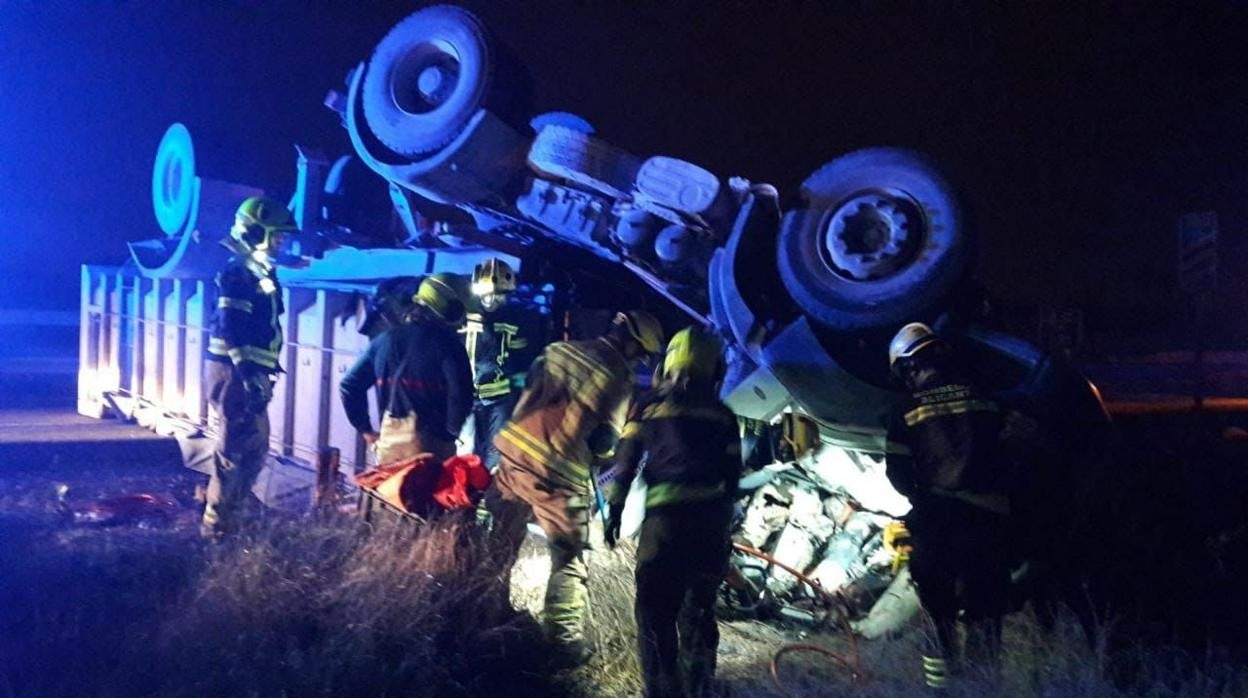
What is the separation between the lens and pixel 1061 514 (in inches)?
157

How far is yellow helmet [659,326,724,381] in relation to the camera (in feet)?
12.3

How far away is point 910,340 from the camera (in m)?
3.84

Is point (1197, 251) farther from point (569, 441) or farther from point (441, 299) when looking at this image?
point (441, 299)

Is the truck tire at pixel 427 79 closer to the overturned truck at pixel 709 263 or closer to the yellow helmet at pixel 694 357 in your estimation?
the overturned truck at pixel 709 263

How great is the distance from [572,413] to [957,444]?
1.62m

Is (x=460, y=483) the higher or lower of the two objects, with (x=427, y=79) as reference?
lower

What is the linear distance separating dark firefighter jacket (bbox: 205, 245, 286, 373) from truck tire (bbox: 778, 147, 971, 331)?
323 centimetres

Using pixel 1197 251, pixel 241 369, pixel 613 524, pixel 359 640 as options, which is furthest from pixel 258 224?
pixel 1197 251

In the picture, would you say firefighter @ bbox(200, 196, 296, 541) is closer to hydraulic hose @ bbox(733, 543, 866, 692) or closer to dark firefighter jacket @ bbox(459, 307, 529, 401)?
dark firefighter jacket @ bbox(459, 307, 529, 401)

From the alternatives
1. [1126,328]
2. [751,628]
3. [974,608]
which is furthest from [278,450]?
[1126,328]

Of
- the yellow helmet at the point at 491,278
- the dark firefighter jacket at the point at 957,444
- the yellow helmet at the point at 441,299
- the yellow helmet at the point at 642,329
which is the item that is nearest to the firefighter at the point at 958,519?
the dark firefighter jacket at the point at 957,444

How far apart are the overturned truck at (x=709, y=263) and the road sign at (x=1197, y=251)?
4.72 meters

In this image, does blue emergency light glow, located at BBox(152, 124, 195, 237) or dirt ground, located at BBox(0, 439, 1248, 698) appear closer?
dirt ground, located at BBox(0, 439, 1248, 698)

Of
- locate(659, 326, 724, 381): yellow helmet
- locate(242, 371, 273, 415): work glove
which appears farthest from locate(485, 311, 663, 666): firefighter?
locate(242, 371, 273, 415): work glove
